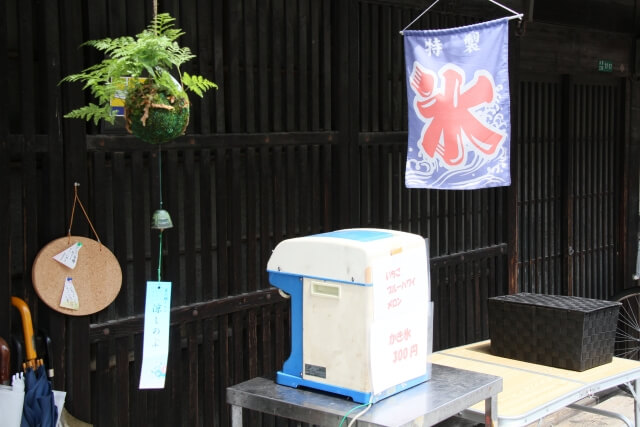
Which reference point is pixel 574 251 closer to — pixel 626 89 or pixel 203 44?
pixel 626 89

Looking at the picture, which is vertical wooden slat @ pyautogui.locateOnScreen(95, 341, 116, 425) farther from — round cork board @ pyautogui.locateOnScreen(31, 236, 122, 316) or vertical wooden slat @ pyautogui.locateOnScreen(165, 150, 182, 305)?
vertical wooden slat @ pyautogui.locateOnScreen(165, 150, 182, 305)

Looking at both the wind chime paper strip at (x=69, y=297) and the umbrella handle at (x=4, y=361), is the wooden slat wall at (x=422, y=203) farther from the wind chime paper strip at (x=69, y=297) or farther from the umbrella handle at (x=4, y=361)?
the umbrella handle at (x=4, y=361)

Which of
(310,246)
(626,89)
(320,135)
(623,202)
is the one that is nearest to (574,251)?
(623,202)

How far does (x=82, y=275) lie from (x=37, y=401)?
2.42ft

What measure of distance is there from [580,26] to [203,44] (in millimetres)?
5693

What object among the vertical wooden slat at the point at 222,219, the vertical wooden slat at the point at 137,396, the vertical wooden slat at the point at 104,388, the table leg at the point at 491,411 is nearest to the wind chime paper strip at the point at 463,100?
the vertical wooden slat at the point at 222,219

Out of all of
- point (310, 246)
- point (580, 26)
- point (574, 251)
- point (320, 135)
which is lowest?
point (574, 251)

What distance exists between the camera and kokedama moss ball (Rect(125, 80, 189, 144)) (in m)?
4.09

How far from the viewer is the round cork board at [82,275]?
14.7 feet

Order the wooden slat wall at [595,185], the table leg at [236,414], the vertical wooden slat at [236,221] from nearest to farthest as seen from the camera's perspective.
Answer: the table leg at [236,414]
the vertical wooden slat at [236,221]
the wooden slat wall at [595,185]

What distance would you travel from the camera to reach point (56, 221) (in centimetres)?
458

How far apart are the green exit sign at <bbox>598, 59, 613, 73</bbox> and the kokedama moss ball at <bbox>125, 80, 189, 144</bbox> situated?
7.06m

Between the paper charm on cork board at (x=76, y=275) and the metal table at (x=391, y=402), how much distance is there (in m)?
1.20

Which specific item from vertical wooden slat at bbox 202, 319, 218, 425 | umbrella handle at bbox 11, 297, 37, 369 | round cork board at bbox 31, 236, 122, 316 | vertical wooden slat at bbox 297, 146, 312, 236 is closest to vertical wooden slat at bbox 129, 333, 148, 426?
round cork board at bbox 31, 236, 122, 316
